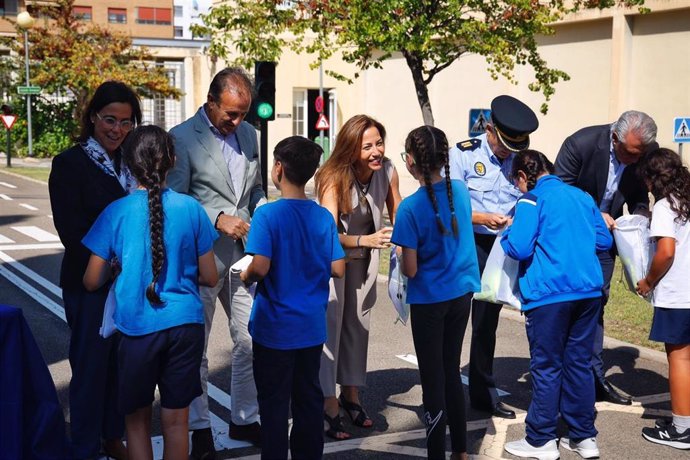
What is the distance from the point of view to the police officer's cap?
5359 mm

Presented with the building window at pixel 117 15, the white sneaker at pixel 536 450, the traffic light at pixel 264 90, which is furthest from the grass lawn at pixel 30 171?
the building window at pixel 117 15

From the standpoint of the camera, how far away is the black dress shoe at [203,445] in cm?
489

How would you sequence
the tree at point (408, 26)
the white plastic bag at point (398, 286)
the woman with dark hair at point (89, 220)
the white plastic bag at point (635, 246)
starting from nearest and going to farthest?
the woman with dark hair at point (89, 220), the white plastic bag at point (398, 286), the white plastic bag at point (635, 246), the tree at point (408, 26)

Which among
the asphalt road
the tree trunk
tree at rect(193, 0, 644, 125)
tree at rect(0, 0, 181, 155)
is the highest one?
tree at rect(0, 0, 181, 155)

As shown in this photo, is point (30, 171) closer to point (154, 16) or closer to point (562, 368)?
point (562, 368)

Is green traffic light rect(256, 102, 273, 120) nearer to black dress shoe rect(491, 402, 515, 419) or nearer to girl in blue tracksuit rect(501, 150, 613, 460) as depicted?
black dress shoe rect(491, 402, 515, 419)

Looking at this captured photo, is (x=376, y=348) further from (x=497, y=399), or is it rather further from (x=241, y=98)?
(x=241, y=98)

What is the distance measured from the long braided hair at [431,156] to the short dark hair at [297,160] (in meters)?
0.63

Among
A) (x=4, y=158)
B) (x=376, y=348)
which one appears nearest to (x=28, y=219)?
(x=376, y=348)

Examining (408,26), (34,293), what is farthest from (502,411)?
(408,26)

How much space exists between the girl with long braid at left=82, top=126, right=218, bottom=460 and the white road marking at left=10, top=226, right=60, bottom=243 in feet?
37.0

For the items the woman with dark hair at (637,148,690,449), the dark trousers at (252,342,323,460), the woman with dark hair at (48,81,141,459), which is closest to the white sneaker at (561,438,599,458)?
the woman with dark hair at (637,148,690,449)

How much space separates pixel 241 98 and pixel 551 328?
2.20 meters

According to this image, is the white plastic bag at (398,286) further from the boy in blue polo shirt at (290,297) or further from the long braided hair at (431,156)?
the boy in blue polo shirt at (290,297)
